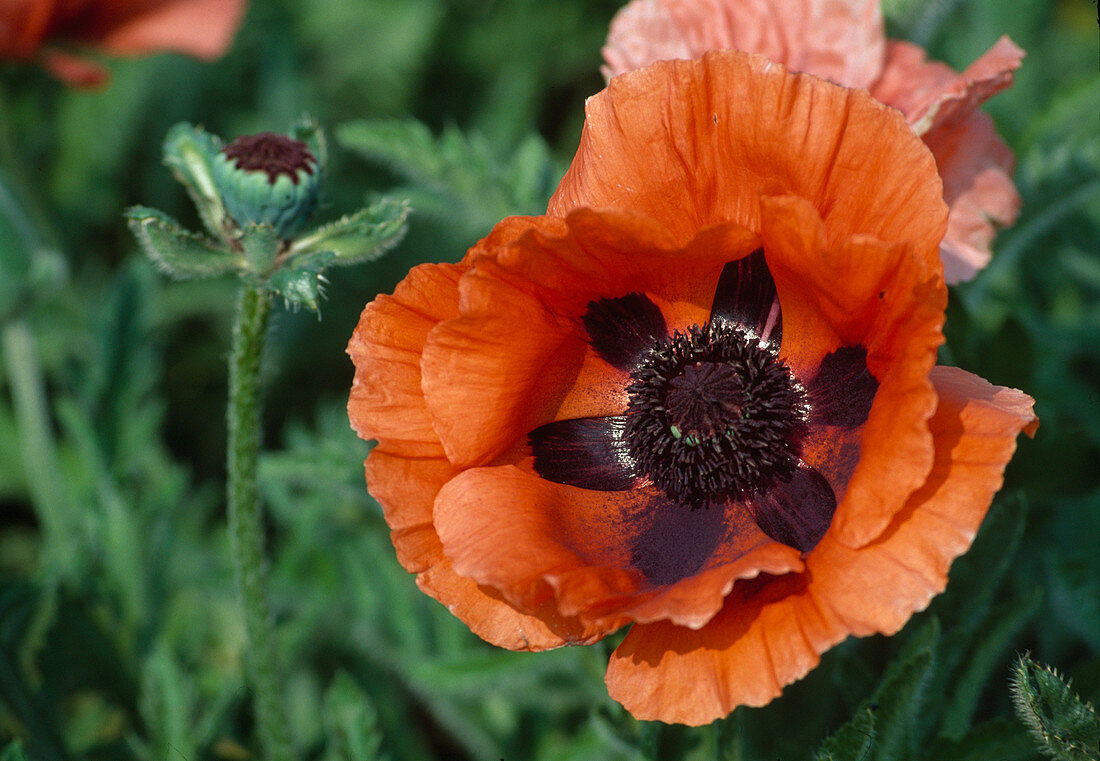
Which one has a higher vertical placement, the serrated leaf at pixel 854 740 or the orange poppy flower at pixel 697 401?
the orange poppy flower at pixel 697 401

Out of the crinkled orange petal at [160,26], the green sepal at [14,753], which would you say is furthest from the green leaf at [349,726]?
the crinkled orange petal at [160,26]

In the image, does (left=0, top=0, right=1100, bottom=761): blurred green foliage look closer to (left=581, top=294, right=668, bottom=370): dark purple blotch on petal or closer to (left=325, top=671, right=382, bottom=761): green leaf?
(left=325, top=671, right=382, bottom=761): green leaf

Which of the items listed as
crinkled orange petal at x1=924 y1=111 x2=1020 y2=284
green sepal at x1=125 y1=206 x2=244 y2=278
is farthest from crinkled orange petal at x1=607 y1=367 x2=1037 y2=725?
green sepal at x1=125 y1=206 x2=244 y2=278

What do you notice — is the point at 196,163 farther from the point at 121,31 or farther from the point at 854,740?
the point at 121,31

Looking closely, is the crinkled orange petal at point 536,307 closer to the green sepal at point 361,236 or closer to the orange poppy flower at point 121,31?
the green sepal at point 361,236

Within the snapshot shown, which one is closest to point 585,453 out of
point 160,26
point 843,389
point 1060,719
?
point 843,389

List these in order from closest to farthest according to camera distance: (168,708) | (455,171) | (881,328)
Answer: (881,328) < (168,708) < (455,171)

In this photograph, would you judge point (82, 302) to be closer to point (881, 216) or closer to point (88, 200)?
point (88, 200)
